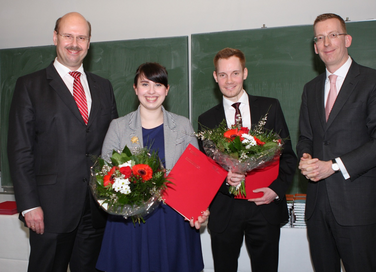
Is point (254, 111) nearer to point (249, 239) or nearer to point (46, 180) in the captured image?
point (249, 239)

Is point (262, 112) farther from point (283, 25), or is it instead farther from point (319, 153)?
point (283, 25)

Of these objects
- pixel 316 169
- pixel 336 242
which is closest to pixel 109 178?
pixel 316 169

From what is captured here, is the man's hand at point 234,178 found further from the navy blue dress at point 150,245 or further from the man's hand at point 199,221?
the navy blue dress at point 150,245

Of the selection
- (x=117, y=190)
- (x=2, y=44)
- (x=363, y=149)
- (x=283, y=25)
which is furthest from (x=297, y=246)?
(x=2, y=44)

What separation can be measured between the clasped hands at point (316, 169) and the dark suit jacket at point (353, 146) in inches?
3.2

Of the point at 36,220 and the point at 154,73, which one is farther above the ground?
the point at 154,73

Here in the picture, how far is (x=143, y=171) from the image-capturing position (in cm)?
192

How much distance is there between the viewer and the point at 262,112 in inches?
101

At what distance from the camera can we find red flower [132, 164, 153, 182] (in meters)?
1.91

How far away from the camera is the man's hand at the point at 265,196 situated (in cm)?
242

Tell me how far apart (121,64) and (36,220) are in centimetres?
252

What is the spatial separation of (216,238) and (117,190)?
1053 mm

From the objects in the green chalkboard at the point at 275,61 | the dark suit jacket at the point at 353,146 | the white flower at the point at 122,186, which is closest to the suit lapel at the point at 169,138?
the white flower at the point at 122,186

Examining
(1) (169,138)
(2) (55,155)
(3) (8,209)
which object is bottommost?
(3) (8,209)
